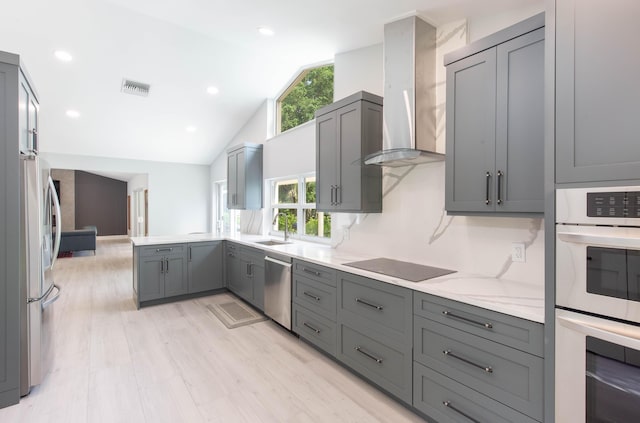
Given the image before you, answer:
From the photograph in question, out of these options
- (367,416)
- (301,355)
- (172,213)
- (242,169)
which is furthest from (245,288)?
(172,213)

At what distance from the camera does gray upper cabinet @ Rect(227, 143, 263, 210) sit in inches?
201

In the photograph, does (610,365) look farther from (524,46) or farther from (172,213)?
(172,213)

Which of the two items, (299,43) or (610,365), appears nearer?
(610,365)

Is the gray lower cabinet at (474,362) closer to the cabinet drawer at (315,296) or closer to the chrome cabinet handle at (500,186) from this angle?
the chrome cabinet handle at (500,186)

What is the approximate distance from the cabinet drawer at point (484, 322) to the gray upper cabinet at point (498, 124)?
61cm

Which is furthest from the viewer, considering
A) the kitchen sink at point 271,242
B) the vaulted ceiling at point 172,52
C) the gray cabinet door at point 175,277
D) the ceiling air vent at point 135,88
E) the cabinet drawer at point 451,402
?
the ceiling air vent at point 135,88

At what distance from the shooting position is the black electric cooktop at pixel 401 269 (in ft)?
7.03

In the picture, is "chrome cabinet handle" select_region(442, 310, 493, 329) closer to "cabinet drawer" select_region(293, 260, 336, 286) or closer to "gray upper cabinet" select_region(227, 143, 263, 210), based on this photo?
"cabinet drawer" select_region(293, 260, 336, 286)

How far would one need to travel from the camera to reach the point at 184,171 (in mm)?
8023

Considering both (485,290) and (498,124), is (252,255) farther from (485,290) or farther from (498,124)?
(498,124)

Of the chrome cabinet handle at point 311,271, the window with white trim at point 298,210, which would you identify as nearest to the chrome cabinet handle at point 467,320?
the chrome cabinet handle at point 311,271

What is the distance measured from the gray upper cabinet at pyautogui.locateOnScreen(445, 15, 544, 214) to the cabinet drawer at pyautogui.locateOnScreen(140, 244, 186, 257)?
3.61 meters

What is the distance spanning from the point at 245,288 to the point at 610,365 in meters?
3.60

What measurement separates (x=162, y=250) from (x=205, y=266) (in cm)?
64
